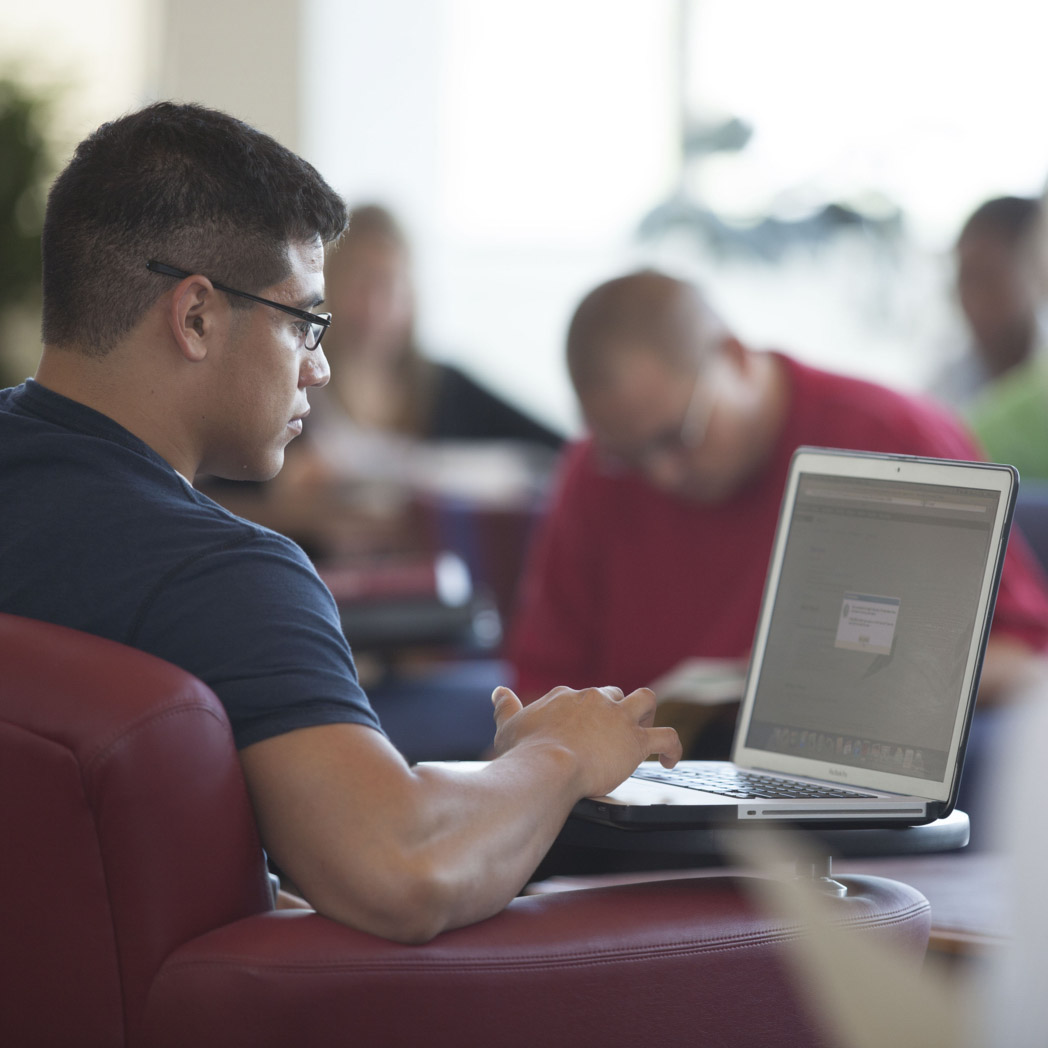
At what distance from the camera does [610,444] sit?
232 cm

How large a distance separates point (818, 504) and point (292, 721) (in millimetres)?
617

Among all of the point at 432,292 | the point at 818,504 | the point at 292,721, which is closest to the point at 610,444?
the point at 818,504

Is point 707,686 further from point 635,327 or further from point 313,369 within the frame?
point 313,369

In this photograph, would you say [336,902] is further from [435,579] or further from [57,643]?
[435,579]

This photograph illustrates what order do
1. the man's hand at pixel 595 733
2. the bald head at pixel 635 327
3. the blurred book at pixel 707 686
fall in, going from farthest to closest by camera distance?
the bald head at pixel 635 327 < the blurred book at pixel 707 686 < the man's hand at pixel 595 733

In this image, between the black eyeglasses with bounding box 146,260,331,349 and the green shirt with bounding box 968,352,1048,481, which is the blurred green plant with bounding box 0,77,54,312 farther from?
the black eyeglasses with bounding box 146,260,331,349

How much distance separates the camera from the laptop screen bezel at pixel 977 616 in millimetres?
1199

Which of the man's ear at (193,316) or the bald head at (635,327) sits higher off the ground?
the bald head at (635,327)

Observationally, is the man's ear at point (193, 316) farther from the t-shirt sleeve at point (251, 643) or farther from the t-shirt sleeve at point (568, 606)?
the t-shirt sleeve at point (568, 606)

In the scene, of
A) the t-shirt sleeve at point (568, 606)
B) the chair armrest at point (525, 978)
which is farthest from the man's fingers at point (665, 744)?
the t-shirt sleeve at point (568, 606)

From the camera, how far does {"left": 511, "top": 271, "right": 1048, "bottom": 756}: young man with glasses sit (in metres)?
2.28

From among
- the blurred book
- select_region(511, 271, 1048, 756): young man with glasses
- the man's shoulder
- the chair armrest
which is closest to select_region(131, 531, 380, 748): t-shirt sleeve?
the chair armrest

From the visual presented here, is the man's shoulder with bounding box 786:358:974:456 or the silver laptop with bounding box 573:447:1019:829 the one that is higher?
the man's shoulder with bounding box 786:358:974:456

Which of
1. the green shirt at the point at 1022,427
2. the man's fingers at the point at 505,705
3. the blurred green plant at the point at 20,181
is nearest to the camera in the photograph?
the man's fingers at the point at 505,705
